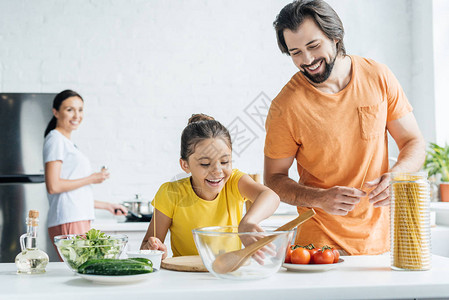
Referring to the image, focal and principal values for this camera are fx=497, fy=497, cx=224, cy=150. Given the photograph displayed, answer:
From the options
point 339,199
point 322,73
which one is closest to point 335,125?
point 322,73

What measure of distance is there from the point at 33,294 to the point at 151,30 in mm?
3077

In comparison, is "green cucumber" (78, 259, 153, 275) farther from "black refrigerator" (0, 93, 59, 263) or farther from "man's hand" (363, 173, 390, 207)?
"black refrigerator" (0, 93, 59, 263)

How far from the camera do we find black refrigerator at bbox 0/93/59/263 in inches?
132

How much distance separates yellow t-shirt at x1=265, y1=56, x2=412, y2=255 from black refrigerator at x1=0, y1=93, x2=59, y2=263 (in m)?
2.16

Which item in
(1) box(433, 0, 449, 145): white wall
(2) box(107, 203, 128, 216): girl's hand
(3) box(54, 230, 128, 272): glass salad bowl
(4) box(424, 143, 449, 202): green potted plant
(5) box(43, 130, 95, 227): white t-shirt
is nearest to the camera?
(3) box(54, 230, 128, 272): glass salad bowl

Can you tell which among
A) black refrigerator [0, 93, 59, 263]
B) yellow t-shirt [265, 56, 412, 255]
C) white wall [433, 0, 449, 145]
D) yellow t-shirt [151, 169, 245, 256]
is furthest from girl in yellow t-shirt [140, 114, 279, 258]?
white wall [433, 0, 449, 145]

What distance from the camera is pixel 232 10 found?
12.9ft

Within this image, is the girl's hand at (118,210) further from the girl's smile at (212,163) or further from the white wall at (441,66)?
the white wall at (441,66)

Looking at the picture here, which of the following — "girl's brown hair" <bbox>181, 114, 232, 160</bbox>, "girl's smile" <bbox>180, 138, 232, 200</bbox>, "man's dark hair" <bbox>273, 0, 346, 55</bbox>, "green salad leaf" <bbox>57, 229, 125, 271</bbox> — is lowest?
"green salad leaf" <bbox>57, 229, 125, 271</bbox>

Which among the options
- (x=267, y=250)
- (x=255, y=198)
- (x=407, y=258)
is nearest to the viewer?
(x=267, y=250)

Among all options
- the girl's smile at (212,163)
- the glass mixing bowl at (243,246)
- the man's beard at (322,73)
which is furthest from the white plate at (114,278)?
the man's beard at (322,73)

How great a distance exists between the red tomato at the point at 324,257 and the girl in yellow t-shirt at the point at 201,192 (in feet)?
1.08

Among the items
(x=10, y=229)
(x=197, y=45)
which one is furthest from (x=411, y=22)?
(x=10, y=229)

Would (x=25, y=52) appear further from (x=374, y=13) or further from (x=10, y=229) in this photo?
(x=374, y=13)
